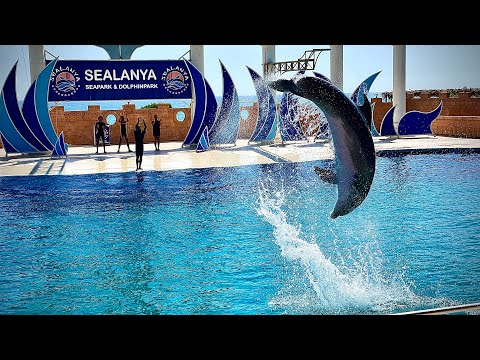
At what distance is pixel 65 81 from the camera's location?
17.0 metres

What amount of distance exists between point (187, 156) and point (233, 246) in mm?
8085

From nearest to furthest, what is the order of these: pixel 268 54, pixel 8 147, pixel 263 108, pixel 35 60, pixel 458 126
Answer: pixel 8 147 → pixel 263 108 → pixel 35 60 → pixel 458 126 → pixel 268 54

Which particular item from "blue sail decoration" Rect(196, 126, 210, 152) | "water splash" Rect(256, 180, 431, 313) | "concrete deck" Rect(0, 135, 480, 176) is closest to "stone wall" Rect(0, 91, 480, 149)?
"concrete deck" Rect(0, 135, 480, 176)

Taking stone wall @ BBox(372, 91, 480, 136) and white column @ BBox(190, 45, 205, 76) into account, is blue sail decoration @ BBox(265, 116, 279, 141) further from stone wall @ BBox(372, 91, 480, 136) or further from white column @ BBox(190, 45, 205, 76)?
stone wall @ BBox(372, 91, 480, 136)

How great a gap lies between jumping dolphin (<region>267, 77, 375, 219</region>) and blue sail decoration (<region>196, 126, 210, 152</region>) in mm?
12027

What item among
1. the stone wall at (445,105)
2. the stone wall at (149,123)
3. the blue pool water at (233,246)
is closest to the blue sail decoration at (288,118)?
the stone wall at (149,123)

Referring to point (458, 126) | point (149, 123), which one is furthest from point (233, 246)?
point (458, 126)

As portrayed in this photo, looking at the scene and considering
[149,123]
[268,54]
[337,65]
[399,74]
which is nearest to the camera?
[149,123]

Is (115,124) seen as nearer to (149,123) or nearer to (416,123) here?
(149,123)

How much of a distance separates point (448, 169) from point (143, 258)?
7.85 meters

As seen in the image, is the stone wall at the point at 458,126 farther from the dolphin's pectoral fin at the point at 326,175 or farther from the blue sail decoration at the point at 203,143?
the dolphin's pectoral fin at the point at 326,175

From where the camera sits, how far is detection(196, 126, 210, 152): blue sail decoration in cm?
1636
